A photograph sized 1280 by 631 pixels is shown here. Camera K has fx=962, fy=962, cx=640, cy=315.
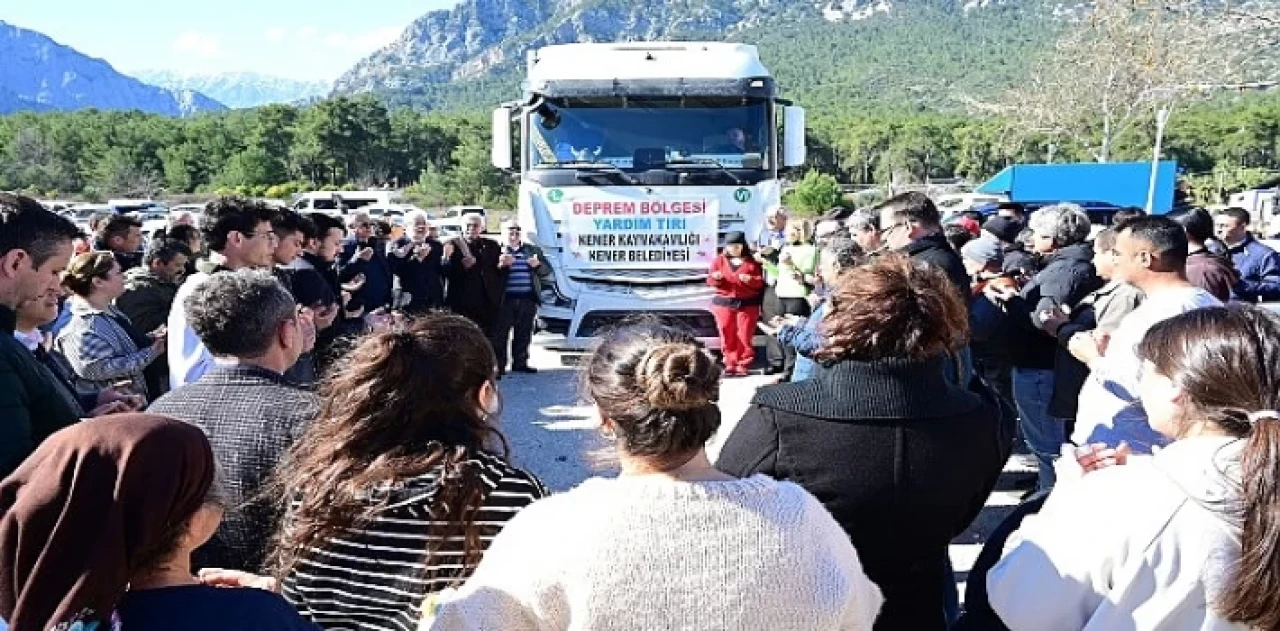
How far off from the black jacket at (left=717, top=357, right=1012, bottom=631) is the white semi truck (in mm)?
6219

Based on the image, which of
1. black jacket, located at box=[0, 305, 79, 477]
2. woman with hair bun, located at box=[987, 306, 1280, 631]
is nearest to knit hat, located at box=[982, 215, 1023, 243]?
woman with hair bun, located at box=[987, 306, 1280, 631]

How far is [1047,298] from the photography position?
488 cm

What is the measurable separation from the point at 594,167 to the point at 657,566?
725 cm

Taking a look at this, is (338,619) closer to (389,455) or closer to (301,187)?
(389,455)

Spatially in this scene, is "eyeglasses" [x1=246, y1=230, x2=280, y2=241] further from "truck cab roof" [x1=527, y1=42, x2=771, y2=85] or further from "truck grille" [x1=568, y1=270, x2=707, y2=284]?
"truck cab roof" [x1=527, y1=42, x2=771, y2=85]

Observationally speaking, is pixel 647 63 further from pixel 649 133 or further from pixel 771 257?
pixel 771 257

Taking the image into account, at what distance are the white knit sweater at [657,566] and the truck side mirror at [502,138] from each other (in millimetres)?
7440

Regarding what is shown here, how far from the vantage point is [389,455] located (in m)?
1.96

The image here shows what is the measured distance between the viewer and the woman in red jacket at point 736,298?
8.53 metres

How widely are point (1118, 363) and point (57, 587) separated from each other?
10.5 feet

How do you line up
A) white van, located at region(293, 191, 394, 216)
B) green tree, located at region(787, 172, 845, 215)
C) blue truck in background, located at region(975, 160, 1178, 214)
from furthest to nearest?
1. white van, located at region(293, 191, 394, 216)
2. green tree, located at region(787, 172, 845, 215)
3. blue truck in background, located at region(975, 160, 1178, 214)

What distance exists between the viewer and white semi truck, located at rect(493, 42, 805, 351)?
8594mm

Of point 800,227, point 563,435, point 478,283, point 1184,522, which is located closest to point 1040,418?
point 563,435

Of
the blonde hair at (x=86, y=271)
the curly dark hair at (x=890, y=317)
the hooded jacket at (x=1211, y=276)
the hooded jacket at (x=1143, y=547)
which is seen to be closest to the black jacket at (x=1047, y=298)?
the hooded jacket at (x=1211, y=276)
